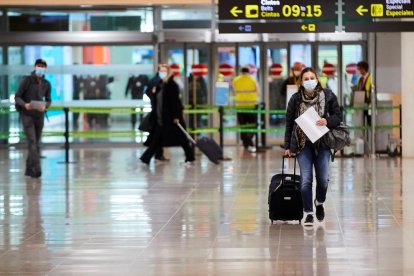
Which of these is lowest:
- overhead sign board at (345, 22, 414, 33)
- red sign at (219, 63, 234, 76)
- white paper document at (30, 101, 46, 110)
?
white paper document at (30, 101, 46, 110)

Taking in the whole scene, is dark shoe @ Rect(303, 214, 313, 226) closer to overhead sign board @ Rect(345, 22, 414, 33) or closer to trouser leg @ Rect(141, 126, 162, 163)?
overhead sign board @ Rect(345, 22, 414, 33)

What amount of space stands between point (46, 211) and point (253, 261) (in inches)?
192

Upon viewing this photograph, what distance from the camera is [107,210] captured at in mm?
14305

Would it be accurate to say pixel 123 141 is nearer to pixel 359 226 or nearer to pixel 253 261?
pixel 359 226

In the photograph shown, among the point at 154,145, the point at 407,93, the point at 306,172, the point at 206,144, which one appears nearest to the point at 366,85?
the point at 407,93

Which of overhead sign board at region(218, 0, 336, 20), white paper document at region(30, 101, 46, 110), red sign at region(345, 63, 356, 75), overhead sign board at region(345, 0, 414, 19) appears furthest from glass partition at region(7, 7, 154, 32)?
white paper document at region(30, 101, 46, 110)

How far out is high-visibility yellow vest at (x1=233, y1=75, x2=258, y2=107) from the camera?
27.5 meters

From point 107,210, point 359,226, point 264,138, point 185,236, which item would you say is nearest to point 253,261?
point 185,236

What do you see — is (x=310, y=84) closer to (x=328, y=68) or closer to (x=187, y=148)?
(x=187, y=148)

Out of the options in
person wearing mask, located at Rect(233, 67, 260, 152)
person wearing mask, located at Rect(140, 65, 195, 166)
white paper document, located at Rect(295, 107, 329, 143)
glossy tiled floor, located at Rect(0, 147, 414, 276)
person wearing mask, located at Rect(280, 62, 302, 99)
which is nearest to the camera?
glossy tiled floor, located at Rect(0, 147, 414, 276)

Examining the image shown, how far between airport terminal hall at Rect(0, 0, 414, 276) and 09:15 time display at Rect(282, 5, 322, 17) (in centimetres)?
3

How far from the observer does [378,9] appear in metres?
19.6

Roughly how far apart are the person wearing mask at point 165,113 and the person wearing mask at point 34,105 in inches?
119

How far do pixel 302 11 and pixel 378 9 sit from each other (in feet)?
4.22
